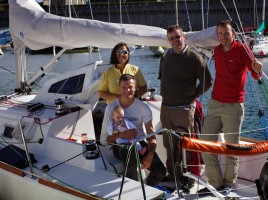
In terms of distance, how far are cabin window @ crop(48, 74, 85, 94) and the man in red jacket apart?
2312 mm

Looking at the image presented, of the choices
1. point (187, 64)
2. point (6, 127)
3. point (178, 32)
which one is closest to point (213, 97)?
point (187, 64)

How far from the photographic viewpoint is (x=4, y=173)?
17.0ft

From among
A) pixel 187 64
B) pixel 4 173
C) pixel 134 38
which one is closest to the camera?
pixel 187 64

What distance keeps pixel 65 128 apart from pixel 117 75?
1135 millimetres

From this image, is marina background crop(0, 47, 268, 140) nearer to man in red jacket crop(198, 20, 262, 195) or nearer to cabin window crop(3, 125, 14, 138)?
cabin window crop(3, 125, 14, 138)

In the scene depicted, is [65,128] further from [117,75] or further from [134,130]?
[134,130]

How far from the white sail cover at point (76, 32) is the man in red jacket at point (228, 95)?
894 mm

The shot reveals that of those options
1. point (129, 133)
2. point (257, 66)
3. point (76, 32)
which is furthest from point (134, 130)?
point (76, 32)

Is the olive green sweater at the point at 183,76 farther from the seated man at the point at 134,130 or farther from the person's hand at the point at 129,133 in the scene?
the person's hand at the point at 129,133

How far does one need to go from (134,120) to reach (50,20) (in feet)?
8.41

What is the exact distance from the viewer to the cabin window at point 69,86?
6238mm

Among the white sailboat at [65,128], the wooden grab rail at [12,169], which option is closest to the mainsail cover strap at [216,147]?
the white sailboat at [65,128]

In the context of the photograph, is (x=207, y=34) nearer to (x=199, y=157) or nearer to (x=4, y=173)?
(x=199, y=157)

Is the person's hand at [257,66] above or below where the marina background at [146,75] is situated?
above
